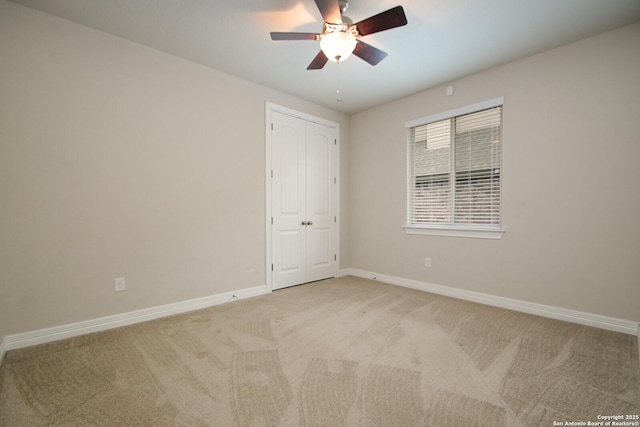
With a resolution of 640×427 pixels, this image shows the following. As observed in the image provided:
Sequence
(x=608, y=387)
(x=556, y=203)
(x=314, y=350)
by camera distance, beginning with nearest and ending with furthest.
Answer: (x=608, y=387), (x=314, y=350), (x=556, y=203)

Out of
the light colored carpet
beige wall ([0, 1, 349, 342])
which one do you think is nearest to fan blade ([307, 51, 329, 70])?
beige wall ([0, 1, 349, 342])

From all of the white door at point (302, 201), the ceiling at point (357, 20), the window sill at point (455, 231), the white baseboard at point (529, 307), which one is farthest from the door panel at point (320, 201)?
the window sill at point (455, 231)

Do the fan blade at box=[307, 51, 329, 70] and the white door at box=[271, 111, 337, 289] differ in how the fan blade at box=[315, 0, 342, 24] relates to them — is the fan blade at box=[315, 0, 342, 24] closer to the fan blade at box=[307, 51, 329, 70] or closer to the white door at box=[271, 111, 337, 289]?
the fan blade at box=[307, 51, 329, 70]

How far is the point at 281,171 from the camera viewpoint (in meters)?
3.89

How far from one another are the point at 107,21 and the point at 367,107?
328cm

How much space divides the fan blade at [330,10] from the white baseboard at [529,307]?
3194mm

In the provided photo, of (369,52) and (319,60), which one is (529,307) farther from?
(319,60)

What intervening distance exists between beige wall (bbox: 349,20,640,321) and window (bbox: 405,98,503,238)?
0.13 metres

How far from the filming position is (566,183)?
8.96ft

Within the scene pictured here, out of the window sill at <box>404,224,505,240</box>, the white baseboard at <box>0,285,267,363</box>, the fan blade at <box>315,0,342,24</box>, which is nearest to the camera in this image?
the fan blade at <box>315,0,342,24</box>

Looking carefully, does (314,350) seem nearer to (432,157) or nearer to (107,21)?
(432,157)

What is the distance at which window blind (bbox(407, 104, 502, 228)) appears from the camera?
3273 mm

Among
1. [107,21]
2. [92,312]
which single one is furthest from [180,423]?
A: [107,21]

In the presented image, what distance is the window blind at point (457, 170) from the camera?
327cm
